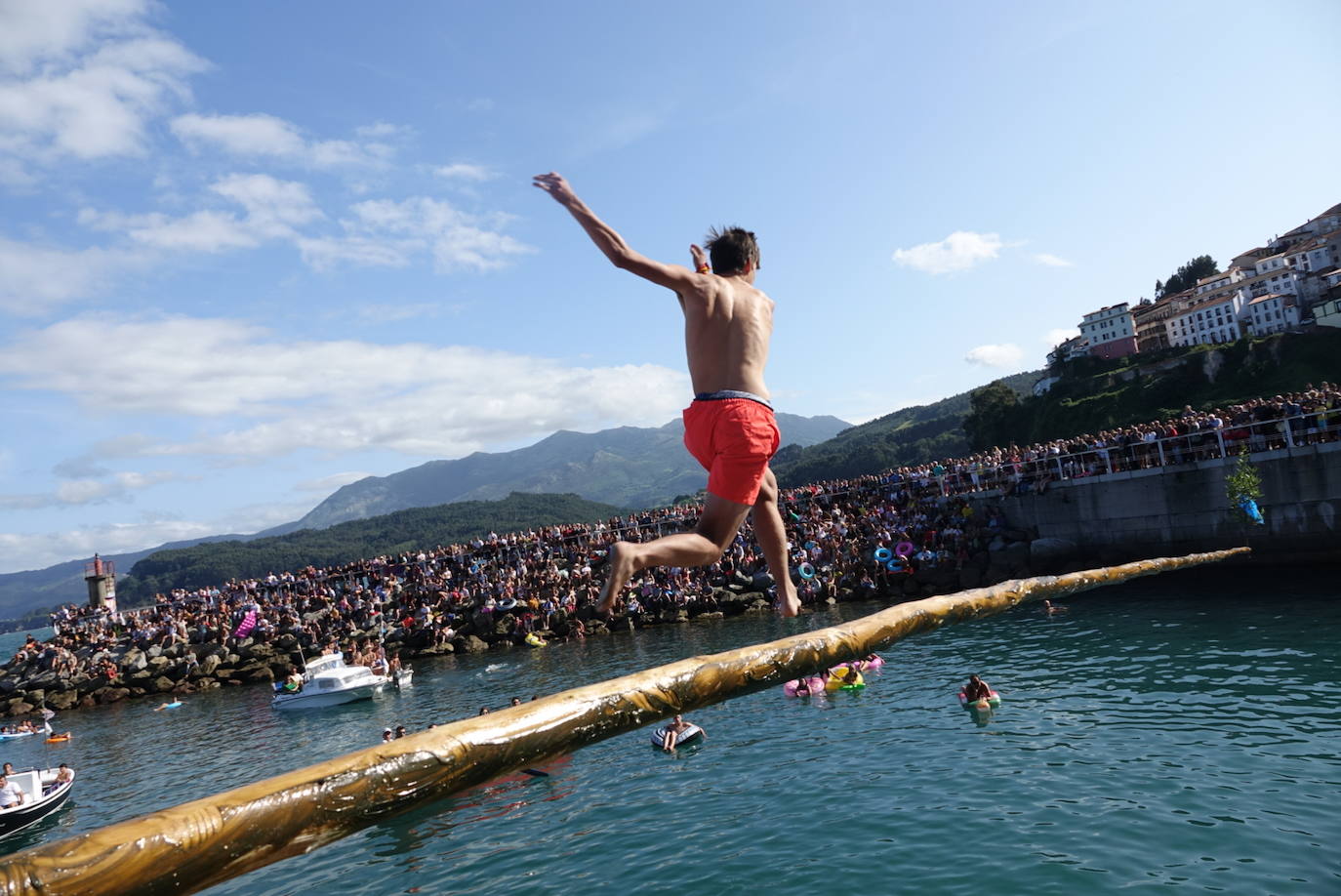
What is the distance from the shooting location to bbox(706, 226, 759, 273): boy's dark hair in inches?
138

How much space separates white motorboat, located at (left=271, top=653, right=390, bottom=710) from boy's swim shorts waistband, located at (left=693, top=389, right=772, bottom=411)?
30347 mm

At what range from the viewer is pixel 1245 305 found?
89750 mm

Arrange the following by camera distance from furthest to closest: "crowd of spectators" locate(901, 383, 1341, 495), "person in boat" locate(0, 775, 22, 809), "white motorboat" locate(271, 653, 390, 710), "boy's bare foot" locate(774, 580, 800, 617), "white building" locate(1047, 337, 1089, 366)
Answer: "white building" locate(1047, 337, 1089, 366)
"white motorboat" locate(271, 653, 390, 710)
"crowd of spectators" locate(901, 383, 1341, 495)
"person in boat" locate(0, 775, 22, 809)
"boy's bare foot" locate(774, 580, 800, 617)

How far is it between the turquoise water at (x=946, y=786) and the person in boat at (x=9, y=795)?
1070 mm

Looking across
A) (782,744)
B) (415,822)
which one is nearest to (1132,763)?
(782,744)

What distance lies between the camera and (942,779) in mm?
13766

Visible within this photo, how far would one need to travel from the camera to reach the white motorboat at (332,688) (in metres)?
29.6

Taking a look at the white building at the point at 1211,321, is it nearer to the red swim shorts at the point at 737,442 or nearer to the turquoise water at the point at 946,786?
the turquoise water at the point at 946,786

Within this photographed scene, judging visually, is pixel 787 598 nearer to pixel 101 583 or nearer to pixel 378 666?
pixel 378 666

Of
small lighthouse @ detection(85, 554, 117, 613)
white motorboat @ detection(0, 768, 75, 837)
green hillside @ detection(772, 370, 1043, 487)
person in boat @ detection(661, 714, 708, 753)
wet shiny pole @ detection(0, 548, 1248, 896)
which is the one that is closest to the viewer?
wet shiny pole @ detection(0, 548, 1248, 896)

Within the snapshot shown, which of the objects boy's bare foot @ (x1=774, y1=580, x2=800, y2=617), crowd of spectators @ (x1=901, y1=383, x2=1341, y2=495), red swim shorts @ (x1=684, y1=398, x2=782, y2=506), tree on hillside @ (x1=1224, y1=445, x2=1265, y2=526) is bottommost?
tree on hillside @ (x1=1224, y1=445, x2=1265, y2=526)

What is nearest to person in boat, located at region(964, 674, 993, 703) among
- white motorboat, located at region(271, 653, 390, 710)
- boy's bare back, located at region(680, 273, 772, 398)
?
boy's bare back, located at region(680, 273, 772, 398)

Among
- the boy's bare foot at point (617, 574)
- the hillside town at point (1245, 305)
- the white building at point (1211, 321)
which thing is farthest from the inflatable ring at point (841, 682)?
the white building at point (1211, 321)

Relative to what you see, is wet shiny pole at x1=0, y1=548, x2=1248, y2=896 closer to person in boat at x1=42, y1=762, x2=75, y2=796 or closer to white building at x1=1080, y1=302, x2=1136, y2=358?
person in boat at x1=42, y1=762, x2=75, y2=796
